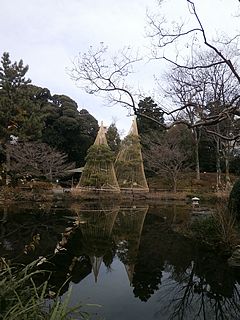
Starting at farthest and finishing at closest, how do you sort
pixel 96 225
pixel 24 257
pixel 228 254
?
pixel 96 225 → pixel 228 254 → pixel 24 257

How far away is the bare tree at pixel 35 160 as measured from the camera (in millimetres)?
21062

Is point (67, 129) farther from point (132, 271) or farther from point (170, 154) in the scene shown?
point (132, 271)

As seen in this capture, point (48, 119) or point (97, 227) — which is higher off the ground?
point (48, 119)

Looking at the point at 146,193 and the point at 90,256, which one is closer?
the point at 90,256

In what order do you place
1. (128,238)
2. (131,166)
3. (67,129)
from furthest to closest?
(67,129), (131,166), (128,238)

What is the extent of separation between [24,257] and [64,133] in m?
23.8

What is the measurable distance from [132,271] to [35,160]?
1731 cm

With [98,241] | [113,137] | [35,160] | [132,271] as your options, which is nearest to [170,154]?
[113,137]

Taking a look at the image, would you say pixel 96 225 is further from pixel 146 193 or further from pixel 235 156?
pixel 235 156

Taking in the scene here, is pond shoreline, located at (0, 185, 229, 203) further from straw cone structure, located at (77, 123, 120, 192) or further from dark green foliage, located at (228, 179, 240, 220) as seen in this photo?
dark green foliage, located at (228, 179, 240, 220)

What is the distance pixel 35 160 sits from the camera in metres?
22.1

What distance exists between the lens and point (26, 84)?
22.0 meters

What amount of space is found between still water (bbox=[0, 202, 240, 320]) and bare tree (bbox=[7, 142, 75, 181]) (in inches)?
464

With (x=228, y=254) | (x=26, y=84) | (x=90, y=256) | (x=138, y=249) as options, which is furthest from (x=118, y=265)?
(x=26, y=84)
